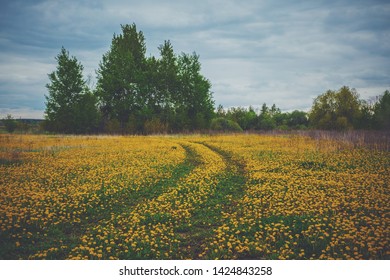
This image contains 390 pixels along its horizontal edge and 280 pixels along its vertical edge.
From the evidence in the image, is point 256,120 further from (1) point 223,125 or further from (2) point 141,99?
(2) point 141,99

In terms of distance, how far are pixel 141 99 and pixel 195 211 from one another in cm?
4417

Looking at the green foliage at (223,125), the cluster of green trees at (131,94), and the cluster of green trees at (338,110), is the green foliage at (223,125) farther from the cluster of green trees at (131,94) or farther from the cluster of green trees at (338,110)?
the cluster of green trees at (338,110)

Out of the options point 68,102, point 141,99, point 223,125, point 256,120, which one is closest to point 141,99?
point 141,99

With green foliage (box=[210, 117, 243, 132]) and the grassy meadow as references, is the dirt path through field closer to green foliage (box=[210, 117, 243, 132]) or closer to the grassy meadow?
the grassy meadow

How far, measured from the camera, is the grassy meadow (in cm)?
592

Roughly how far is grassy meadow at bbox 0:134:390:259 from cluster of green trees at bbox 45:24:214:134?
31597mm

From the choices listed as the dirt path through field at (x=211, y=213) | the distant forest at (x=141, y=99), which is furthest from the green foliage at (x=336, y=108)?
the dirt path through field at (x=211, y=213)

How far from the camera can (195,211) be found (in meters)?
8.55

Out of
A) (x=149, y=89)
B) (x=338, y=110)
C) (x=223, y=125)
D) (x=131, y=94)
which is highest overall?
(x=149, y=89)

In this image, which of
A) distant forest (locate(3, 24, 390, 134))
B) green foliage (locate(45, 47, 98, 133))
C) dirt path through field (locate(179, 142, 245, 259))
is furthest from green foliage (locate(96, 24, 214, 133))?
dirt path through field (locate(179, 142, 245, 259))

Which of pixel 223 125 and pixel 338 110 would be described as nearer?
pixel 338 110

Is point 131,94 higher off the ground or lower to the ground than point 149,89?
lower

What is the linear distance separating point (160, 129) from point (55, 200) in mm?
36807

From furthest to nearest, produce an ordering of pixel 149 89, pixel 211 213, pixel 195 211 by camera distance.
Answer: pixel 149 89 < pixel 195 211 < pixel 211 213
